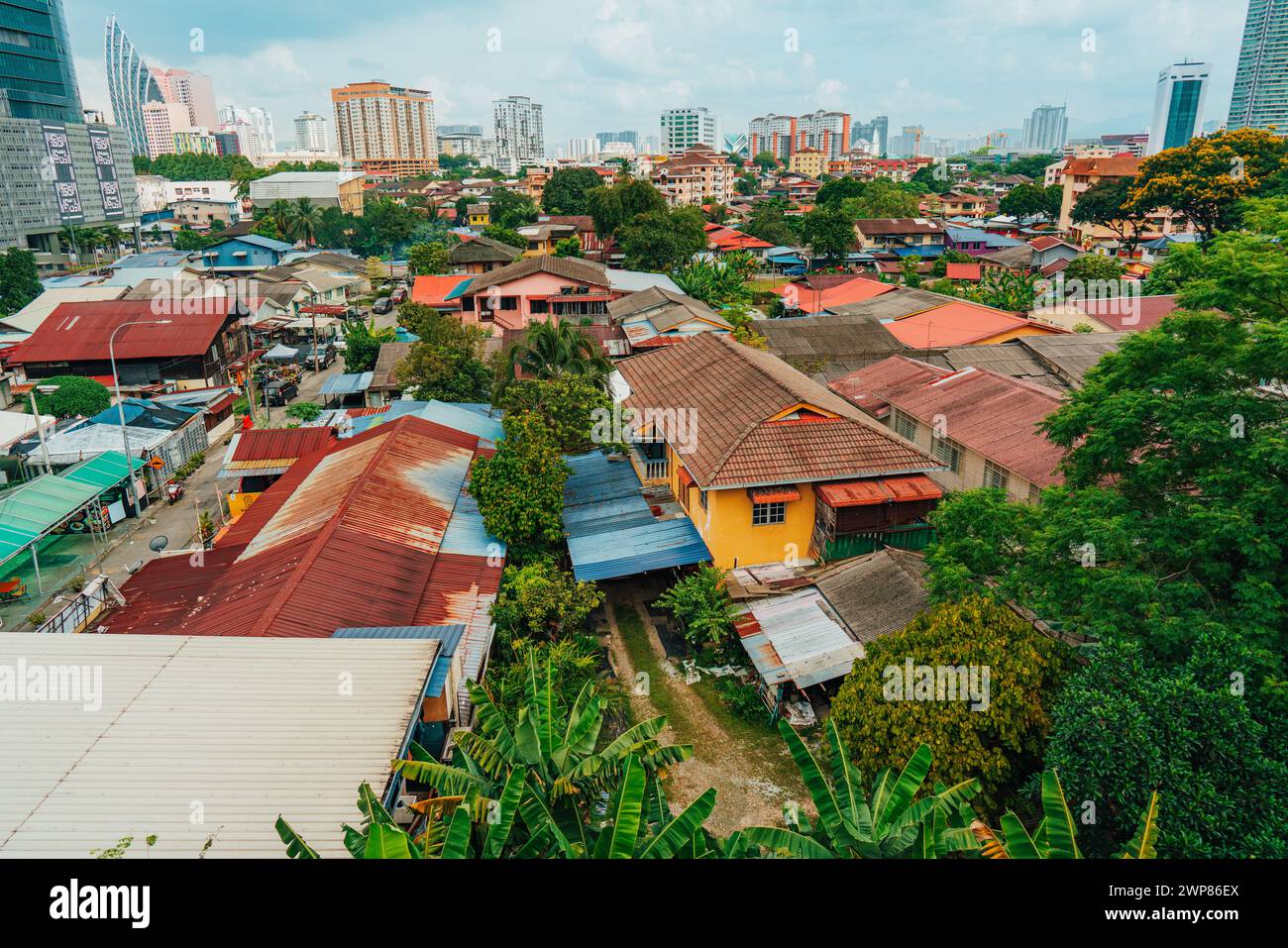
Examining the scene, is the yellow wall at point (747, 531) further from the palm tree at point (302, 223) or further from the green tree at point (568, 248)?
the palm tree at point (302, 223)

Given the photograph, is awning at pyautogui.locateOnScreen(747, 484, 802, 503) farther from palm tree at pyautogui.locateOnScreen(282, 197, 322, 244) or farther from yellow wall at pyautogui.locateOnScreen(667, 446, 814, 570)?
palm tree at pyautogui.locateOnScreen(282, 197, 322, 244)

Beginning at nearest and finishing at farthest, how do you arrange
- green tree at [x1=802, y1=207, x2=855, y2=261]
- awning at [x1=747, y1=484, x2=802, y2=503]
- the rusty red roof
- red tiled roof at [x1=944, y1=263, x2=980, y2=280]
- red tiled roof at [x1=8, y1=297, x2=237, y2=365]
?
the rusty red roof
awning at [x1=747, y1=484, x2=802, y2=503]
red tiled roof at [x1=8, y1=297, x2=237, y2=365]
red tiled roof at [x1=944, y1=263, x2=980, y2=280]
green tree at [x1=802, y1=207, x2=855, y2=261]

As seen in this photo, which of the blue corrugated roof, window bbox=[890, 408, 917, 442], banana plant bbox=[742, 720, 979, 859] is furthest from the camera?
the blue corrugated roof

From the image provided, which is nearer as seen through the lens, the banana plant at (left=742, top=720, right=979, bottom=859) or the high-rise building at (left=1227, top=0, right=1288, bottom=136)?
the banana plant at (left=742, top=720, right=979, bottom=859)

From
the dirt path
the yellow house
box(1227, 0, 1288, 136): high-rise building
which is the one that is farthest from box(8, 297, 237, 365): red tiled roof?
box(1227, 0, 1288, 136): high-rise building

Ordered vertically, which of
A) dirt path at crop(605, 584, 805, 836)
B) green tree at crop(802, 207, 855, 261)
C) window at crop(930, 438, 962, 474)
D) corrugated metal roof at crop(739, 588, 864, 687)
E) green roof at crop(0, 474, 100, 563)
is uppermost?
green tree at crop(802, 207, 855, 261)
